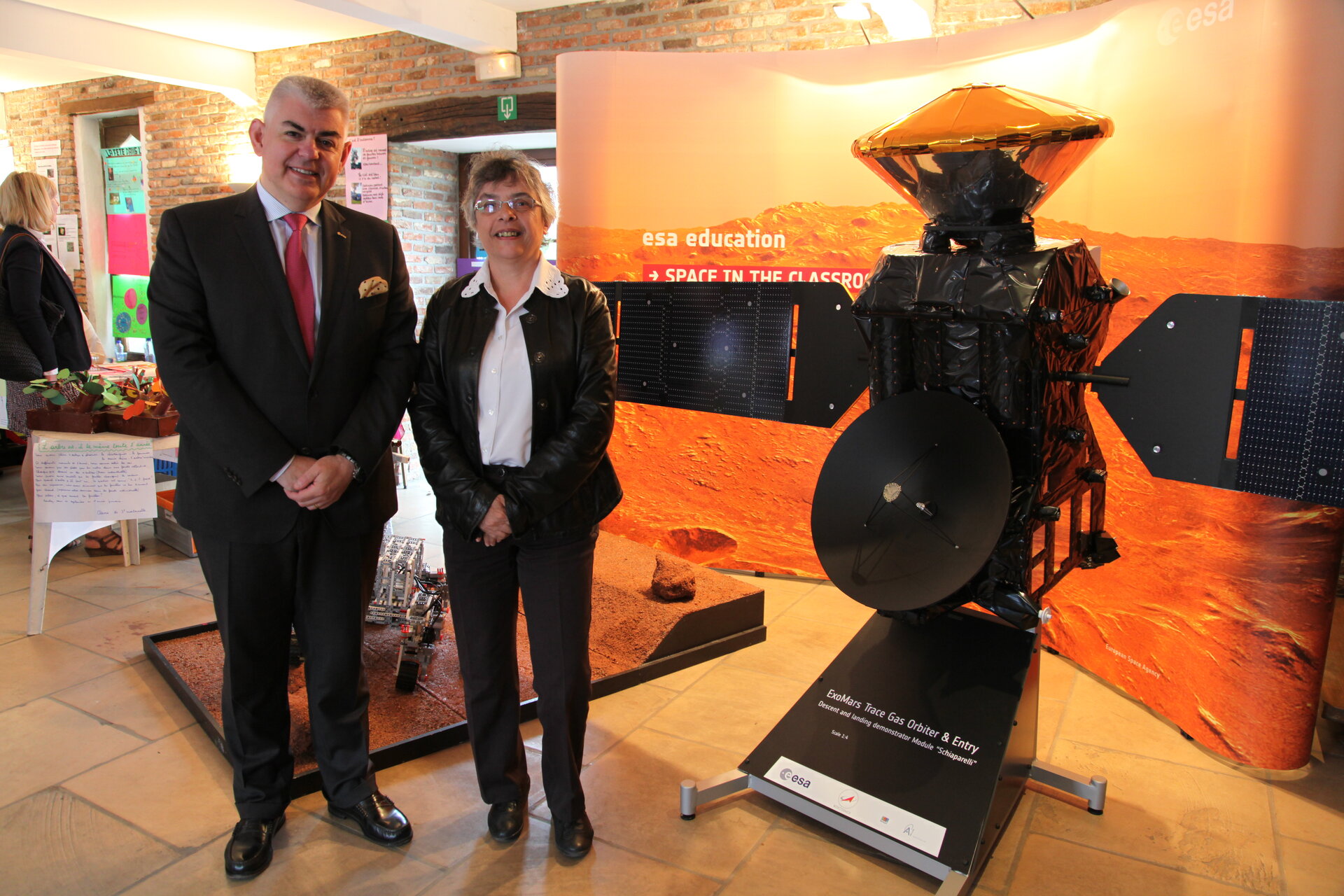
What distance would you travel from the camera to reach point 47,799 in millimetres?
2475

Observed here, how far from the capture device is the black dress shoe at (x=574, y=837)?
2258 millimetres

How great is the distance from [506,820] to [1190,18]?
3316 millimetres

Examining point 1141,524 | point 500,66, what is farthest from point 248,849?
point 500,66

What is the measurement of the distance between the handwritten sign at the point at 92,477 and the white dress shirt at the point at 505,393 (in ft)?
7.71

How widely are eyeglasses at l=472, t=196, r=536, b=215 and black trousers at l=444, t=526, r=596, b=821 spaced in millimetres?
793

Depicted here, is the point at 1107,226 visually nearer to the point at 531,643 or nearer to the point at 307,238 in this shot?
the point at 531,643

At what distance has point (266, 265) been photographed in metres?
2.03

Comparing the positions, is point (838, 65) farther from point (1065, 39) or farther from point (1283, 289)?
point (1283, 289)

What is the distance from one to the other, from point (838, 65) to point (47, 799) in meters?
4.08

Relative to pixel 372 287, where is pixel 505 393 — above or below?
below

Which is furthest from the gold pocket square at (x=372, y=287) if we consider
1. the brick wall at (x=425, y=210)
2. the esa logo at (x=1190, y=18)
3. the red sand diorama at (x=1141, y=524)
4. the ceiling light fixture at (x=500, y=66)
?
the brick wall at (x=425, y=210)

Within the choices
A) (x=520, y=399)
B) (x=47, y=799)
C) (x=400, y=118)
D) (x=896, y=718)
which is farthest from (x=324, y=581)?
(x=400, y=118)

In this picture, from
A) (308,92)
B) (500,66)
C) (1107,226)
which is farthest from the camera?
(500,66)

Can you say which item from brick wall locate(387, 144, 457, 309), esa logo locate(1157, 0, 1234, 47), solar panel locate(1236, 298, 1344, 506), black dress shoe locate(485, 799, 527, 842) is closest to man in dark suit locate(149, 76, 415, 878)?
black dress shoe locate(485, 799, 527, 842)
